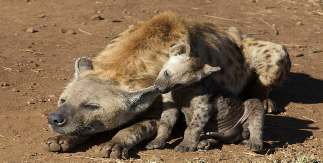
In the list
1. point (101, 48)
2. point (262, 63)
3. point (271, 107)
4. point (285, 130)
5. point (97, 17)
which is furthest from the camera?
point (97, 17)

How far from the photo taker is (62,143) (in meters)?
5.96

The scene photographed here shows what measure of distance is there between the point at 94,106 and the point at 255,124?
124 cm

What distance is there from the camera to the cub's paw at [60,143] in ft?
19.5

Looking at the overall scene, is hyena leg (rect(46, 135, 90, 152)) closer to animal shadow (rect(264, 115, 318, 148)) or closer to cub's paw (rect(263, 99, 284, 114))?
animal shadow (rect(264, 115, 318, 148))

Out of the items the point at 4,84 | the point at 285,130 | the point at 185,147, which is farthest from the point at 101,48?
the point at 185,147

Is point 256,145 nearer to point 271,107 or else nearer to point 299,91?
point 271,107

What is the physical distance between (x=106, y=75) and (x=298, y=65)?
3.53m

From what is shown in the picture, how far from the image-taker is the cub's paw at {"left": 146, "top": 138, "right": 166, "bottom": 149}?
6.02 m

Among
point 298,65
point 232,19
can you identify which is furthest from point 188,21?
point 232,19

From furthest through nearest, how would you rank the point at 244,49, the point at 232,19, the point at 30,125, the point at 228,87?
the point at 232,19 → the point at 244,49 → the point at 228,87 → the point at 30,125

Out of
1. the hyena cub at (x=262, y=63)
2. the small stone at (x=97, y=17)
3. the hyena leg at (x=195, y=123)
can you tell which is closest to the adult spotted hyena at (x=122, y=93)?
the hyena leg at (x=195, y=123)

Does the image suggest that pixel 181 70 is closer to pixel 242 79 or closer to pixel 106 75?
pixel 106 75

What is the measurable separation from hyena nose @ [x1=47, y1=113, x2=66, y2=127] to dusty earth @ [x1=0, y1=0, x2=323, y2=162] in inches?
9.3

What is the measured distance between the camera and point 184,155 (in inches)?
233
